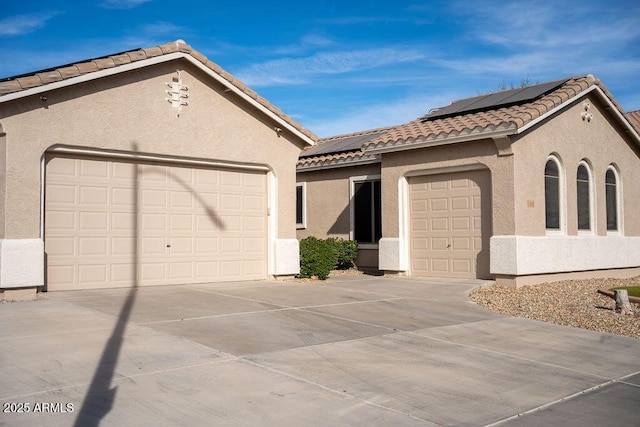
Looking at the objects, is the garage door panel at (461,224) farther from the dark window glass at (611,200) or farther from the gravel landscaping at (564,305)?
the dark window glass at (611,200)

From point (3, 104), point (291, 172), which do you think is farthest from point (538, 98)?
point (3, 104)

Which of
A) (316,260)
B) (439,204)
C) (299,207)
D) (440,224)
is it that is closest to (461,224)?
(440,224)

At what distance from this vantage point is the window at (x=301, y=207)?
20.0 m

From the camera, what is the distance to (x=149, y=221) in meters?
12.5

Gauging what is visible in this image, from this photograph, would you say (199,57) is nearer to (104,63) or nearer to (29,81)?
(104,63)

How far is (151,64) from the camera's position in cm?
1213

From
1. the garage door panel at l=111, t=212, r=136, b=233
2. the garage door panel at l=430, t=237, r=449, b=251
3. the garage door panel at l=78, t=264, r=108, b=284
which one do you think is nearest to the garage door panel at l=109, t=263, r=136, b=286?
the garage door panel at l=78, t=264, r=108, b=284

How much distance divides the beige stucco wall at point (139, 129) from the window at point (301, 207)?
5.40m

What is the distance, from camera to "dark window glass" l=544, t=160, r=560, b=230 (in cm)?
1465

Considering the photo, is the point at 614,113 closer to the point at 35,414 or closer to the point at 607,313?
the point at 607,313

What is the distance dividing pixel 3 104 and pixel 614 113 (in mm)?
14549

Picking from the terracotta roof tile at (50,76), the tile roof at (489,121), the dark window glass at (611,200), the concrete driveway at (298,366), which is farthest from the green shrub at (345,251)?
the terracotta roof tile at (50,76)

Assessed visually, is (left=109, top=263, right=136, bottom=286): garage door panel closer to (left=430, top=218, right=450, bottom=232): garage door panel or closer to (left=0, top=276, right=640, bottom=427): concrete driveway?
(left=0, top=276, right=640, bottom=427): concrete driveway

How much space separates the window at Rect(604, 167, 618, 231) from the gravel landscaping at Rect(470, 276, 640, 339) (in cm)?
283
